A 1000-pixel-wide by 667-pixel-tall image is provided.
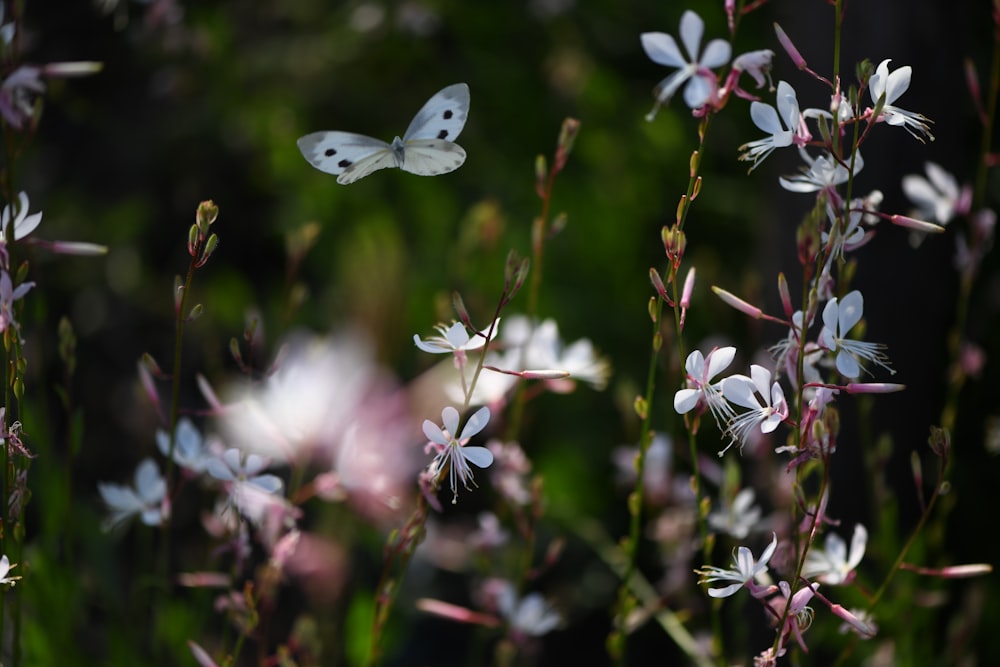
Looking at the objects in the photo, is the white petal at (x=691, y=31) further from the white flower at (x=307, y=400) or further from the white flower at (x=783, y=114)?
the white flower at (x=307, y=400)

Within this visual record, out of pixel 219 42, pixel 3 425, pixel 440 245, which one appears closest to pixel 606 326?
pixel 440 245

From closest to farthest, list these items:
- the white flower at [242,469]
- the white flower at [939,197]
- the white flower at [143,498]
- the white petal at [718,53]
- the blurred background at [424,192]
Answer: the white petal at [718,53], the white flower at [242,469], the white flower at [143,498], the white flower at [939,197], the blurred background at [424,192]

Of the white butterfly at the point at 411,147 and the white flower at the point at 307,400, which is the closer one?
the white butterfly at the point at 411,147

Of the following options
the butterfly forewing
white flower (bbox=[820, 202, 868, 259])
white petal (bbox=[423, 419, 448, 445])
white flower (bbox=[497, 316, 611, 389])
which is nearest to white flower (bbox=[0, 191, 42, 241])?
the butterfly forewing

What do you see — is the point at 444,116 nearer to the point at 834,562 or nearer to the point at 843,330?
the point at 843,330

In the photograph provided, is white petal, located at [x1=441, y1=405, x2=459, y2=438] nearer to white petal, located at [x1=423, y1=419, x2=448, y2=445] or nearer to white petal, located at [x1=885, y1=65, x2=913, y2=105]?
white petal, located at [x1=423, y1=419, x2=448, y2=445]

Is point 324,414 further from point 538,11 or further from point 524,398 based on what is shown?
point 538,11

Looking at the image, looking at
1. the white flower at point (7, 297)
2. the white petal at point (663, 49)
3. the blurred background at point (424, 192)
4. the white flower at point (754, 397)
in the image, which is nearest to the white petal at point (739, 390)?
the white flower at point (754, 397)

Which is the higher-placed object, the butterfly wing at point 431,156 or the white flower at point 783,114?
the white flower at point 783,114
